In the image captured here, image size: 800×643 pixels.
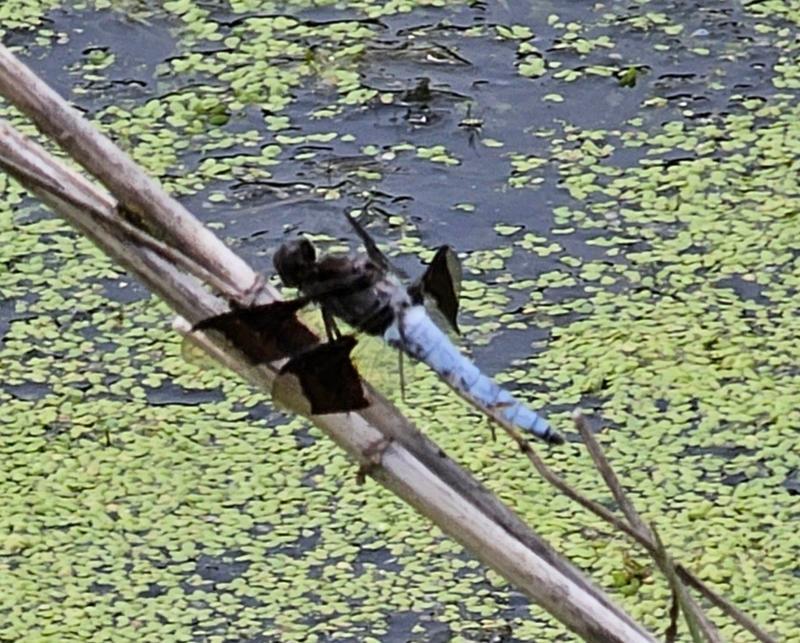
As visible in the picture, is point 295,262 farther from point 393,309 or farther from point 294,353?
point 294,353

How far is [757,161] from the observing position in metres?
2.60

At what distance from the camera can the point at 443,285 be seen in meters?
1.20

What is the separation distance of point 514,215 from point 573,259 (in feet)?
0.40

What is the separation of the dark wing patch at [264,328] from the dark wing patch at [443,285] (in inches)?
9.6

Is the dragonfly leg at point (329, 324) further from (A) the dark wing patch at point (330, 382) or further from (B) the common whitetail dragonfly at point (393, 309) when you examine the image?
(A) the dark wing patch at point (330, 382)

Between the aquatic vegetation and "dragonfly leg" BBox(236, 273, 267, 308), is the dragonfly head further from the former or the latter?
the aquatic vegetation

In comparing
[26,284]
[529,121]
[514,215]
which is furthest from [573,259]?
[26,284]

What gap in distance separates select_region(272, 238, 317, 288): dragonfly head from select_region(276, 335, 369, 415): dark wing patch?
21cm

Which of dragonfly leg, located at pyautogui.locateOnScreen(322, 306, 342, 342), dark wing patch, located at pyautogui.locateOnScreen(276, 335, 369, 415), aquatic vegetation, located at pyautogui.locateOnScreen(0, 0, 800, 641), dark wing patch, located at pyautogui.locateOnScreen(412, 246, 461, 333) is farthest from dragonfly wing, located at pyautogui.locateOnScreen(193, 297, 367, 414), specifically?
aquatic vegetation, located at pyautogui.locateOnScreen(0, 0, 800, 641)

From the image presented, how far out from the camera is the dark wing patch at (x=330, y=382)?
0.88 m

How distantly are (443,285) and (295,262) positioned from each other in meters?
0.12

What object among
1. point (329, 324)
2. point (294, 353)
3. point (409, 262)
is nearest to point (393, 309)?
point (329, 324)

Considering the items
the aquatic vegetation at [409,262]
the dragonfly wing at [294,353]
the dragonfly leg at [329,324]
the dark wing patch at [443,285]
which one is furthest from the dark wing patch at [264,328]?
the aquatic vegetation at [409,262]

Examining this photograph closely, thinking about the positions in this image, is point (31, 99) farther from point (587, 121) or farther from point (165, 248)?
point (587, 121)
